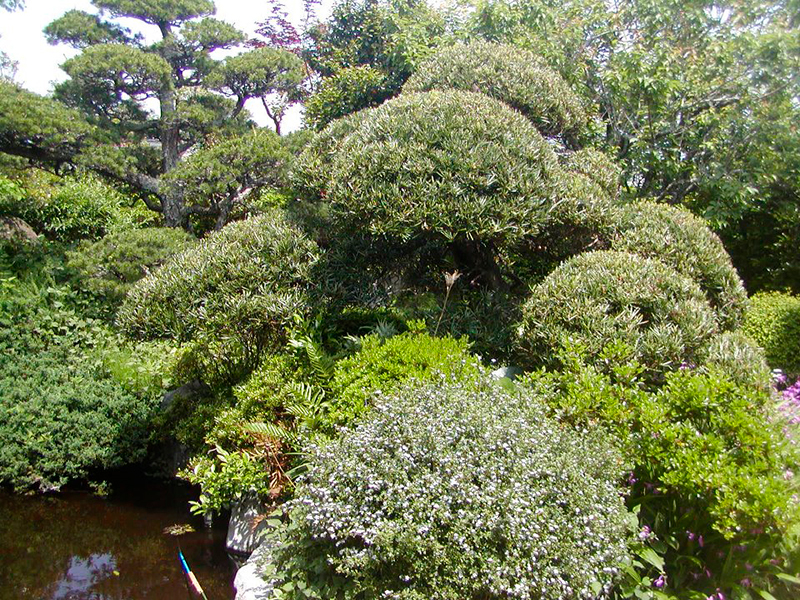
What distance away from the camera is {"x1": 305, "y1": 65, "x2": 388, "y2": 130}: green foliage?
30.3 feet

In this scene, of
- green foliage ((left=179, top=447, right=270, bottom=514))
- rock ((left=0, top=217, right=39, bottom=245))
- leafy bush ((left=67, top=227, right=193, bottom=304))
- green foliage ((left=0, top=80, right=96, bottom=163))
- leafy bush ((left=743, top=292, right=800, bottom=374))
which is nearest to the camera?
green foliage ((left=179, top=447, right=270, bottom=514))

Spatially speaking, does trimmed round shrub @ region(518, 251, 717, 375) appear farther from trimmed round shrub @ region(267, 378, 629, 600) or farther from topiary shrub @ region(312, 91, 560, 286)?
trimmed round shrub @ region(267, 378, 629, 600)

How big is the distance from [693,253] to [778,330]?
217 centimetres

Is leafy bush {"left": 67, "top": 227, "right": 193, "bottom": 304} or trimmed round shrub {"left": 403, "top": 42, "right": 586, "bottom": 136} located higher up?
trimmed round shrub {"left": 403, "top": 42, "right": 586, "bottom": 136}

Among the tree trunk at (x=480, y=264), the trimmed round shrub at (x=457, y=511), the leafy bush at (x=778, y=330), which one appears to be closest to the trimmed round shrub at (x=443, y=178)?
the tree trunk at (x=480, y=264)

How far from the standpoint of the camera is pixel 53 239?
1030 cm

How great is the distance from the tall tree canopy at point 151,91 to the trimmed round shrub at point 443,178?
4255 millimetres

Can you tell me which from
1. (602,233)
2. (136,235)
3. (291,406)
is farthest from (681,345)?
(136,235)

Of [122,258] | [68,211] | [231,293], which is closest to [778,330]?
[231,293]

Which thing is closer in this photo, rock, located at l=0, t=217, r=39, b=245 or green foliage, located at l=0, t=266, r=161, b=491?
green foliage, located at l=0, t=266, r=161, b=491

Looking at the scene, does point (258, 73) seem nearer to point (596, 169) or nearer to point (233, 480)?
point (596, 169)

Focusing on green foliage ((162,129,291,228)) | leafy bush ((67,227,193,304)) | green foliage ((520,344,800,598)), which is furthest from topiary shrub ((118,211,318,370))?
green foliage ((162,129,291,228))

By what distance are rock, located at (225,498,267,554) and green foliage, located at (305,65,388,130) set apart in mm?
6481

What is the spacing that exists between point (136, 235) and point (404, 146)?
4370 millimetres
